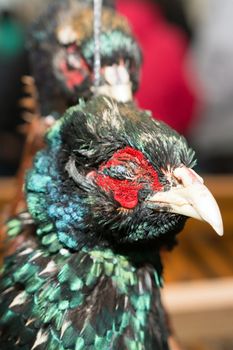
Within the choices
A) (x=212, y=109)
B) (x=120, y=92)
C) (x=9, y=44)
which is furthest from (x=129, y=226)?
(x=212, y=109)

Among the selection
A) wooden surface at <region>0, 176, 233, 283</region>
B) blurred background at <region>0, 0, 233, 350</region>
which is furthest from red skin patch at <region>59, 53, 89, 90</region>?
wooden surface at <region>0, 176, 233, 283</region>

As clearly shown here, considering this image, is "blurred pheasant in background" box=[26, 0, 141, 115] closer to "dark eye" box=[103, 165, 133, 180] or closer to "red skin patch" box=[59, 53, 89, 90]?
"red skin patch" box=[59, 53, 89, 90]

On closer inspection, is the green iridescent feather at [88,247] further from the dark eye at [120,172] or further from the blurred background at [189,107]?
the blurred background at [189,107]

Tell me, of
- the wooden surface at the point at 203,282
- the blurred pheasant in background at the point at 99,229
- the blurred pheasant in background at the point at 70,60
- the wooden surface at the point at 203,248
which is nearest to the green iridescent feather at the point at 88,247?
the blurred pheasant in background at the point at 99,229

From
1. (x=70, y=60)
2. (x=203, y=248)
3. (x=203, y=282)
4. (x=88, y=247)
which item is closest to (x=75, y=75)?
(x=70, y=60)

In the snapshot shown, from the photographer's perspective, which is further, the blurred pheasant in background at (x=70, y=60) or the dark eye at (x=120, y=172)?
the blurred pheasant in background at (x=70, y=60)

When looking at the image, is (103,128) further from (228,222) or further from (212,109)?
(212,109)

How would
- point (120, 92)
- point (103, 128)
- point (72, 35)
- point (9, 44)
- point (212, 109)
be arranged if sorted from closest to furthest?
point (103, 128)
point (120, 92)
point (72, 35)
point (9, 44)
point (212, 109)

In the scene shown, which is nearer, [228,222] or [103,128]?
[103,128]
